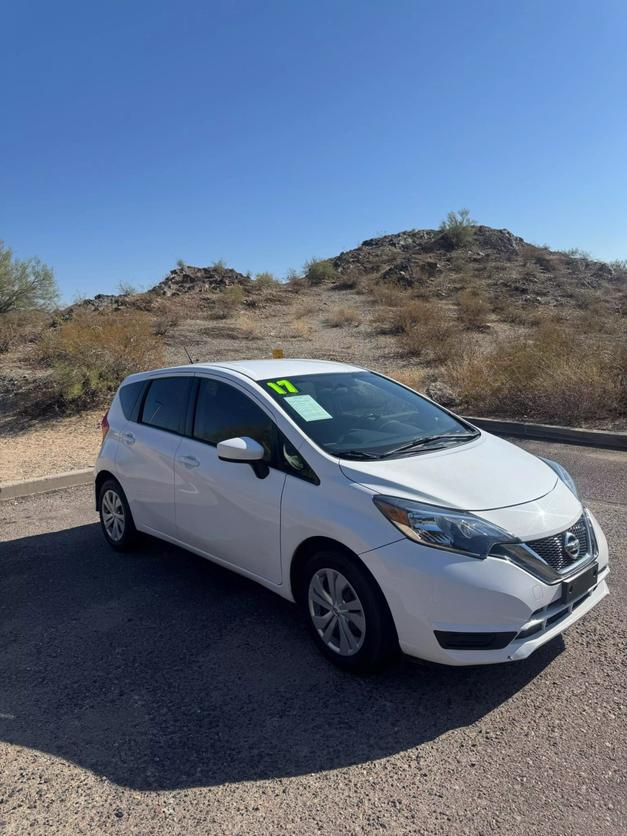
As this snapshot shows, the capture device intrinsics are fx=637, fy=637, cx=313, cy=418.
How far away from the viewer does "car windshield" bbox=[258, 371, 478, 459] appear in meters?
3.83

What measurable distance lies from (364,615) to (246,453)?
1.13m

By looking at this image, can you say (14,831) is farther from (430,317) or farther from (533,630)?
(430,317)

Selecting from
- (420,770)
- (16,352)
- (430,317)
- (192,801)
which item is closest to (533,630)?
(420,770)

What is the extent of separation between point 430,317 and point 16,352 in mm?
13660

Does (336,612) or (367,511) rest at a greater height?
(367,511)

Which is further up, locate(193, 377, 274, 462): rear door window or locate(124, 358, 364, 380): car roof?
locate(124, 358, 364, 380): car roof

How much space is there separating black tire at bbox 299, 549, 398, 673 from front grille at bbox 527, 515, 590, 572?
795 mm

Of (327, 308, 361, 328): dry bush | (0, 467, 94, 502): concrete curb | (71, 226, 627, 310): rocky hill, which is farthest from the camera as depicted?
(71, 226, 627, 310): rocky hill

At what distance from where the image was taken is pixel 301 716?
3057 millimetres

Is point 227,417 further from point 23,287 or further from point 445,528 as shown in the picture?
point 23,287

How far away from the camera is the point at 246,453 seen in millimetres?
3689

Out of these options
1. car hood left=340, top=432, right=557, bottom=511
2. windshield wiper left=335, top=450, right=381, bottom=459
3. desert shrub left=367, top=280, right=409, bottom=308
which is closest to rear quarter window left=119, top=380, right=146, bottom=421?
windshield wiper left=335, top=450, right=381, bottom=459

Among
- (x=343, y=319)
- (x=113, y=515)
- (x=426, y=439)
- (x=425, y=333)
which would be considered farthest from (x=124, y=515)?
(x=343, y=319)

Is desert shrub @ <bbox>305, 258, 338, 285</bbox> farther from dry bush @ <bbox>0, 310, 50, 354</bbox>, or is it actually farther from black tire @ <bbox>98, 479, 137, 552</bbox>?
black tire @ <bbox>98, 479, 137, 552</bbox>
